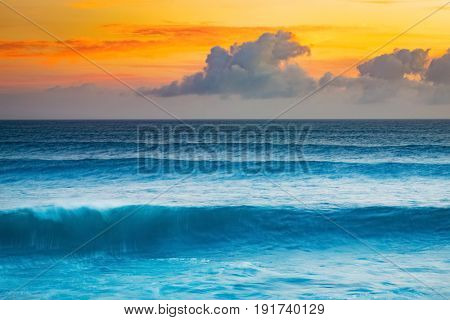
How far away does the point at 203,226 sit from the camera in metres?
8.23

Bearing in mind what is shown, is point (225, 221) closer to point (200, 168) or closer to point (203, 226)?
point (203, 226)

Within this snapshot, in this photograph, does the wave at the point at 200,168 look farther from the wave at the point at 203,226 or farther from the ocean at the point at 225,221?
the wave at the point at 203,226

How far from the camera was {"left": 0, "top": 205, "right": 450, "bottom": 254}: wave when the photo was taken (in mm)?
7719

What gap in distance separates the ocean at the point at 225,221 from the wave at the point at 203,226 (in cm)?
3

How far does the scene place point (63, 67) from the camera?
1342 cm

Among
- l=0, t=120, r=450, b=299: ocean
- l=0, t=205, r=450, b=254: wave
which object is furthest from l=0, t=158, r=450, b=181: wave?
l=0, t=205, r=450, b=254: wave

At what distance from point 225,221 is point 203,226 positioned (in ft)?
1.40

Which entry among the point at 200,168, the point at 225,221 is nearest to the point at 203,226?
the point at 225,221

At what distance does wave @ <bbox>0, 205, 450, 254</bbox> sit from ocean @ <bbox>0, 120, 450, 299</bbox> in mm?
27

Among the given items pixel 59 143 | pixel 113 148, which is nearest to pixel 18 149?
pixel 59 143

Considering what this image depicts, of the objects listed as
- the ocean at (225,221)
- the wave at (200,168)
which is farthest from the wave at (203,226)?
Answer: the wave at (200,168)

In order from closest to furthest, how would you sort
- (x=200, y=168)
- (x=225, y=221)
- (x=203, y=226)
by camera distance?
(x=203, y=226) < (x=225, y=221) < (x=200, y=168)

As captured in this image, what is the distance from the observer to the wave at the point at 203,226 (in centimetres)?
772

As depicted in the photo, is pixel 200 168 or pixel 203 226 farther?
pixel 200 168
